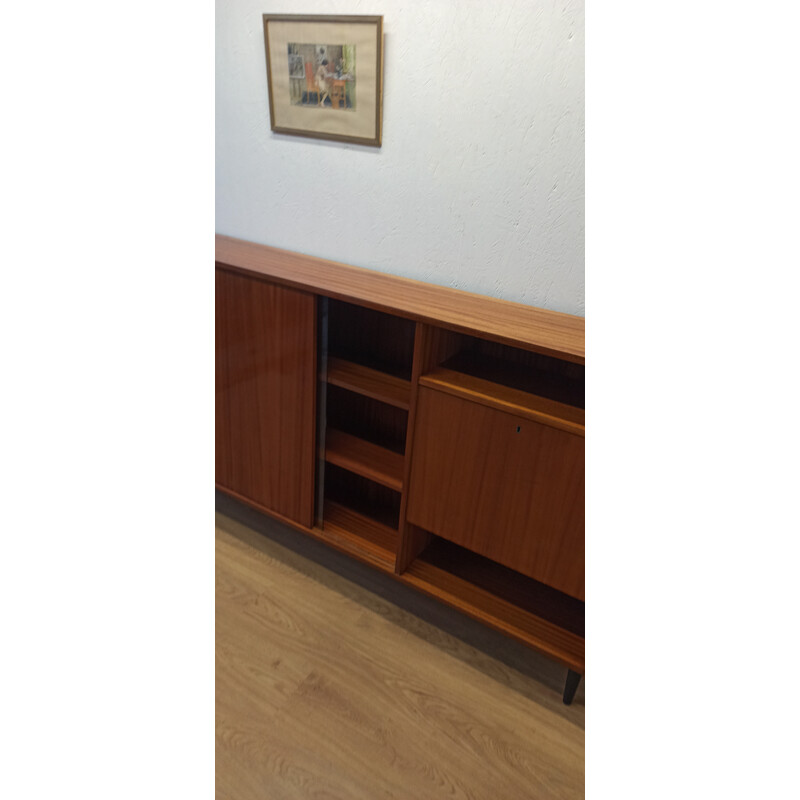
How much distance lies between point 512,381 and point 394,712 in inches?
36.2

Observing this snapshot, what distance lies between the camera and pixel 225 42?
2.03 meters

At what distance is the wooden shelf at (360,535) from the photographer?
1.97 m

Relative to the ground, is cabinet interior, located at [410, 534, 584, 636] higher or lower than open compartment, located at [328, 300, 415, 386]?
lower

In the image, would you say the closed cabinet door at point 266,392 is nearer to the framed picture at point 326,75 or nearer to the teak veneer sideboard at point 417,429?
the teak veneer sideboard at point 417,429

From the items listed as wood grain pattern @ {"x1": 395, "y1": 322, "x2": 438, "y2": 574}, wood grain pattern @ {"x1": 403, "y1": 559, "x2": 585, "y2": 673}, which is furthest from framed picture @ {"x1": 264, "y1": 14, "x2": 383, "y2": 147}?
wood grain pattern @ {"x1": 403, "y1": 559, "x2": 585, "y2": 673}

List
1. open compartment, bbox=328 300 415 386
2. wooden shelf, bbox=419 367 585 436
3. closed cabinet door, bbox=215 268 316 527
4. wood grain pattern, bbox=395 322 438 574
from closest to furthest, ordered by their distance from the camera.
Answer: wooden shelf, bbox=419 367 585 436
wood grain pattern, bbox=395 322 438 574
closed cabinet door, bbox=215 268 316 527
open compartment, bbox=328 300 415 386

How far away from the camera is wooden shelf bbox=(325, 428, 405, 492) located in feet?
6.27

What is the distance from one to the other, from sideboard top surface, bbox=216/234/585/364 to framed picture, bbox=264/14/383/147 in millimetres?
381

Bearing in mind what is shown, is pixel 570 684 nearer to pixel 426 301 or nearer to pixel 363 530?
pixel 363 530

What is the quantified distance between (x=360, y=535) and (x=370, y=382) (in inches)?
20.4

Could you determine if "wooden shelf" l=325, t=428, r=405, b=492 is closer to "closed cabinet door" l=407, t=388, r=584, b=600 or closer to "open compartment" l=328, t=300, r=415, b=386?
"closed cabinet door" l=407, t=388, r=584, b=600

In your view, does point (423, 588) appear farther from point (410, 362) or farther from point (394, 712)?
point (410, 362)

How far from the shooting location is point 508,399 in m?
1.55

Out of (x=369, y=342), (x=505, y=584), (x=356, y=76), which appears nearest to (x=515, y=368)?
(x=369, y=342)
